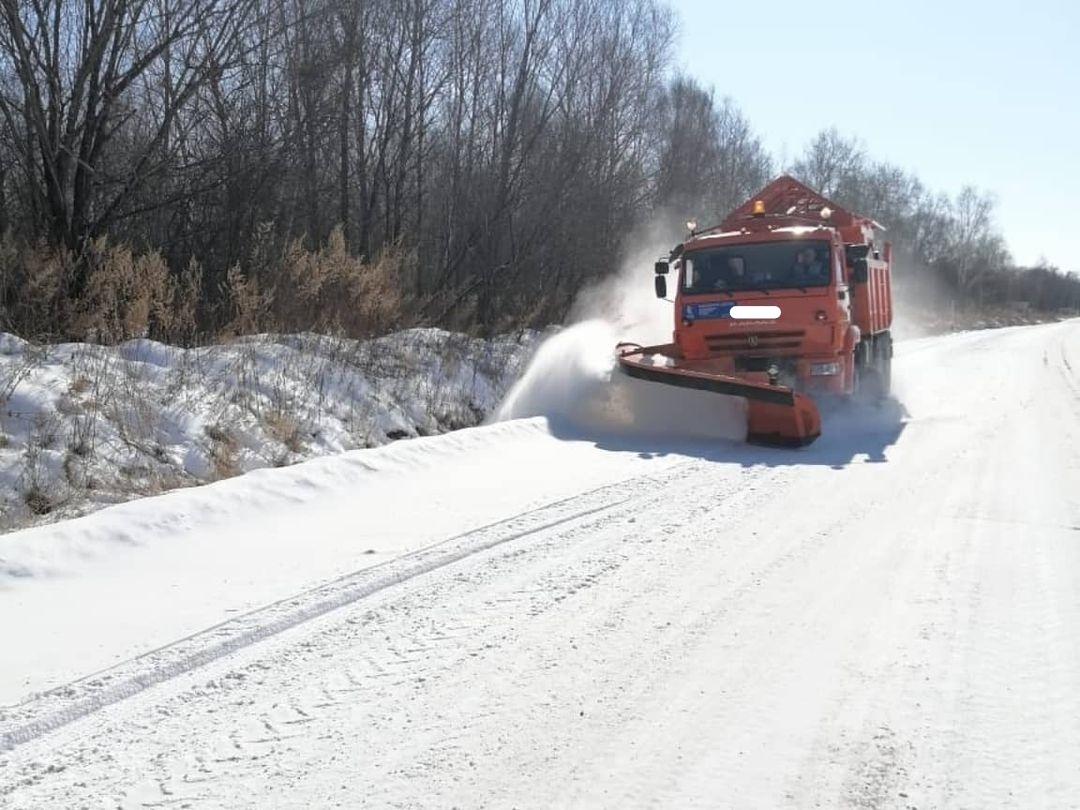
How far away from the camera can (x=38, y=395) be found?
863 centimetres

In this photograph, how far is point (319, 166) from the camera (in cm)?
1930

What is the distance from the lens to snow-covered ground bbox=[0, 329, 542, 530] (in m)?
7.96

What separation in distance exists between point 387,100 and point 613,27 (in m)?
10.00

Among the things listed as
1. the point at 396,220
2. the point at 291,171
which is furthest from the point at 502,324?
the point at 291,171

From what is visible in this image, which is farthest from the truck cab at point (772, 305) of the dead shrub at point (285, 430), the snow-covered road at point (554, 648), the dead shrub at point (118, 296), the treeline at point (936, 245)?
the treeline at point (936, 245)

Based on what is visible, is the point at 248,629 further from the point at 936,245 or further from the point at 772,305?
the point at 936,245

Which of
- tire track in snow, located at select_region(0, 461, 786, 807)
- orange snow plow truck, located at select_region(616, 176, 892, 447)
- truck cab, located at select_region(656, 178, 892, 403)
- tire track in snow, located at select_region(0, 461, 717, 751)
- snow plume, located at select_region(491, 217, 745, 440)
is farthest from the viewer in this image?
truck cab, located at select_region(656, 178, 892, 403)

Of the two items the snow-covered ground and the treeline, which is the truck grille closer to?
the snow-covered ground

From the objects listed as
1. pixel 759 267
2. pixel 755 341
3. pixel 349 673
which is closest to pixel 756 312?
pixel 755 341

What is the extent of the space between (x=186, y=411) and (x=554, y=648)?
20.2ft

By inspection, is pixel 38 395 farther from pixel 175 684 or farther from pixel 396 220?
pixel 396 220

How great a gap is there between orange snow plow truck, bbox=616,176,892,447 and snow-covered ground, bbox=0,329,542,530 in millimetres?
3032

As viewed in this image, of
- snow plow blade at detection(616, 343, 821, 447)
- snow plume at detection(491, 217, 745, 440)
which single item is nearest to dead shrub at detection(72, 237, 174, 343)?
snow plume at detection(491, 217, 745, 440)

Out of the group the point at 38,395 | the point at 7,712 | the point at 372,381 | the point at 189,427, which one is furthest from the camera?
the point at 372,381
